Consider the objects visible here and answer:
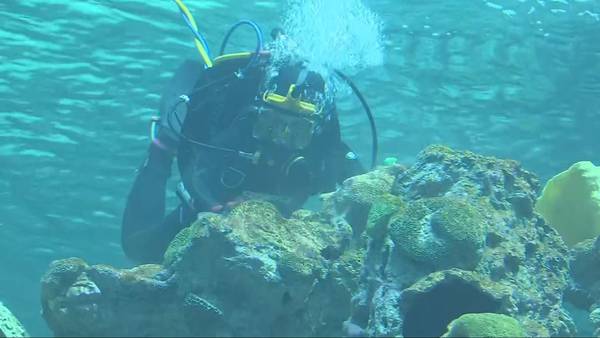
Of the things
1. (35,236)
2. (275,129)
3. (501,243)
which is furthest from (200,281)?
(35,236)

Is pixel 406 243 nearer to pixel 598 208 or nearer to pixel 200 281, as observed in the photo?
pixel 200 281

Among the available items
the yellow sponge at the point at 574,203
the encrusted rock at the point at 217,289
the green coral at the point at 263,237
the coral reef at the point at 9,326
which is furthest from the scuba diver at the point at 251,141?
the yellow sponge at the point at 574,203

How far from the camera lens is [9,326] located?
476 cm

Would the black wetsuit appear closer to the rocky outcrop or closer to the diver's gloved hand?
the diver's gloved hand

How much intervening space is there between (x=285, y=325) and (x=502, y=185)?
2.62 m

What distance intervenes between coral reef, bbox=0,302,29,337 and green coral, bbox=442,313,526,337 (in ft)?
11.2

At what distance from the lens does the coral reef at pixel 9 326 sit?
15.3ft

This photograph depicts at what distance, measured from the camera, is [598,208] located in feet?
24.5

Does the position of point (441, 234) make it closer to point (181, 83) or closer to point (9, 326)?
point (9, 326)

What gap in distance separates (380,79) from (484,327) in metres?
11.1

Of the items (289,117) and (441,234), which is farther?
(289,117)

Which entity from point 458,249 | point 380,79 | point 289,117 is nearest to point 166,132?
point 289,117

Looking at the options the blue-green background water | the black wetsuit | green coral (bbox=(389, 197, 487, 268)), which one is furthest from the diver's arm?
the blue-green background water

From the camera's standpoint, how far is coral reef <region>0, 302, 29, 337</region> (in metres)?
4.66
